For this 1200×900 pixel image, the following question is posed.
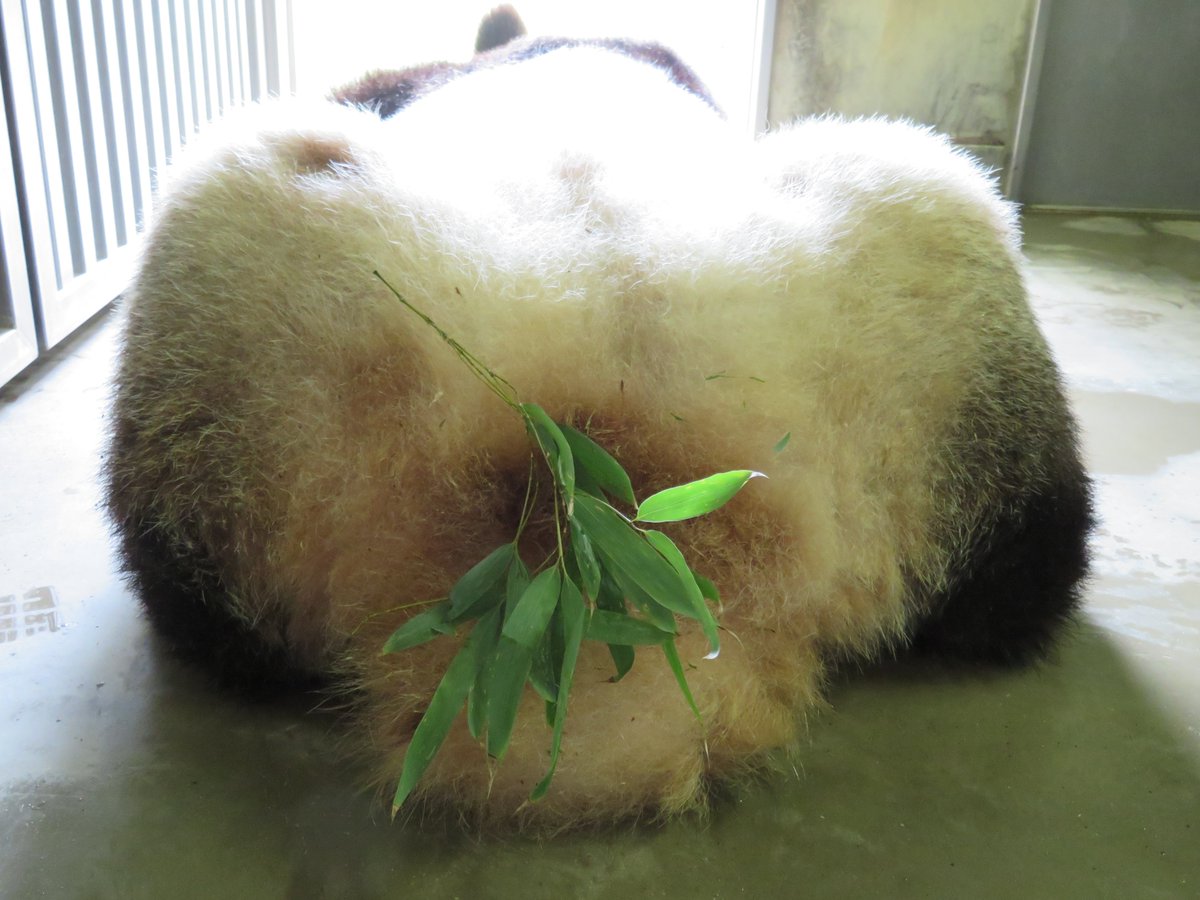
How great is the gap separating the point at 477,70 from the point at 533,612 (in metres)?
1.92

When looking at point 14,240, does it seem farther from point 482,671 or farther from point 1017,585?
point 1017,585

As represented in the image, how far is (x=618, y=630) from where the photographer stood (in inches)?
38.7

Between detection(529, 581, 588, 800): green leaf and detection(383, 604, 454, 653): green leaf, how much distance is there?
0.42 ft

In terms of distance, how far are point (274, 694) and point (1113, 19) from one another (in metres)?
4.54

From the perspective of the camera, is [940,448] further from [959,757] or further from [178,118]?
[178,118]

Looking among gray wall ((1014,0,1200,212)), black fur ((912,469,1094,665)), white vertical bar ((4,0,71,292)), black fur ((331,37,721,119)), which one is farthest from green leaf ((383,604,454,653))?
gray wall ((1014,0,1200,212))

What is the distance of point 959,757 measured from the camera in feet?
4.42

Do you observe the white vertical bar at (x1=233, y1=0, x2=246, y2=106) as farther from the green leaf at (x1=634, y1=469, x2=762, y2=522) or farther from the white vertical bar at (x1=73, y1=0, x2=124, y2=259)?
the green leaf at (x1=634, y1=469, x2=762, y2=522)

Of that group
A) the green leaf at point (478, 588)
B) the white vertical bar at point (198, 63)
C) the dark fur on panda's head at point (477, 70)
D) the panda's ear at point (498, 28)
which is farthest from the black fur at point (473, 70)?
the green leaf at point (478, 588)

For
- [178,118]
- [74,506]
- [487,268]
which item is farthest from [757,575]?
[178,118]

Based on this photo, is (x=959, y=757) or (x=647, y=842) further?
(x=959, y=757)

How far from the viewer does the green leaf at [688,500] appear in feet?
3.15

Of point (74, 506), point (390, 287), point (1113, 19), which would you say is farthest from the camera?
point (1113, 19)

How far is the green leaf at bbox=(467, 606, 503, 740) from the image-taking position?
95 centimetres
